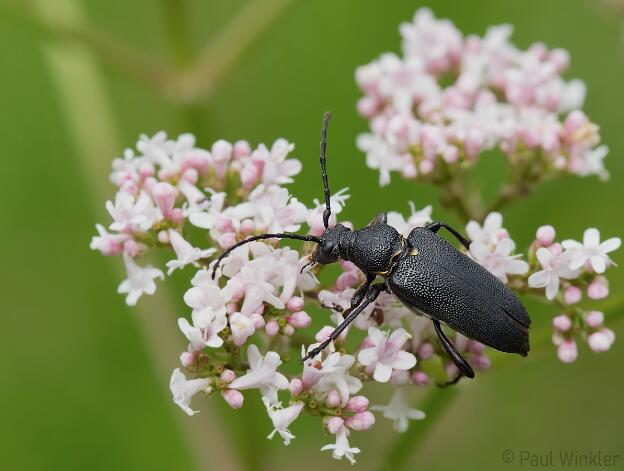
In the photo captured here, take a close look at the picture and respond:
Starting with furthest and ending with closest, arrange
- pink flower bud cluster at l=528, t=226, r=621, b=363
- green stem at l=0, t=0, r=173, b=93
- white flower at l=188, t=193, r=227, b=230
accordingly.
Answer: green stem at l=0, t=0, r=173, b=93 → white flower at l=188, t=193, r=227, b=230 → pink flower bud cluster at l=528, t=226, r=621, b=363

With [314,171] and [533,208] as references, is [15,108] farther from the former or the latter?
[533,208]

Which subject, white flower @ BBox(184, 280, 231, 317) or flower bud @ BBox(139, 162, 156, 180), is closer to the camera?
white flower @ BBox(184, 280, 231, 317)

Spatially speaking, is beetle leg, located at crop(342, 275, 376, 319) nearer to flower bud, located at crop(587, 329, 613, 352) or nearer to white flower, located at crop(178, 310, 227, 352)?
white flower, located at crop(178, 310, 227, 352)

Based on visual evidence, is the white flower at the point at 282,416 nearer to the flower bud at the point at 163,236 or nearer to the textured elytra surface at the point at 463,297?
the textured elytra surface at the point at 463,297

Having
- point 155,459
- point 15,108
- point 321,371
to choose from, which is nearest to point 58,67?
point 15,108

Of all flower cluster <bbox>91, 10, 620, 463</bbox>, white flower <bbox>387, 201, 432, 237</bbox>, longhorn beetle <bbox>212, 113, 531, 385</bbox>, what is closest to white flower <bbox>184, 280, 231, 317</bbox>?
flower cluster <bbox>91, 10, 620, 463</bbox>
